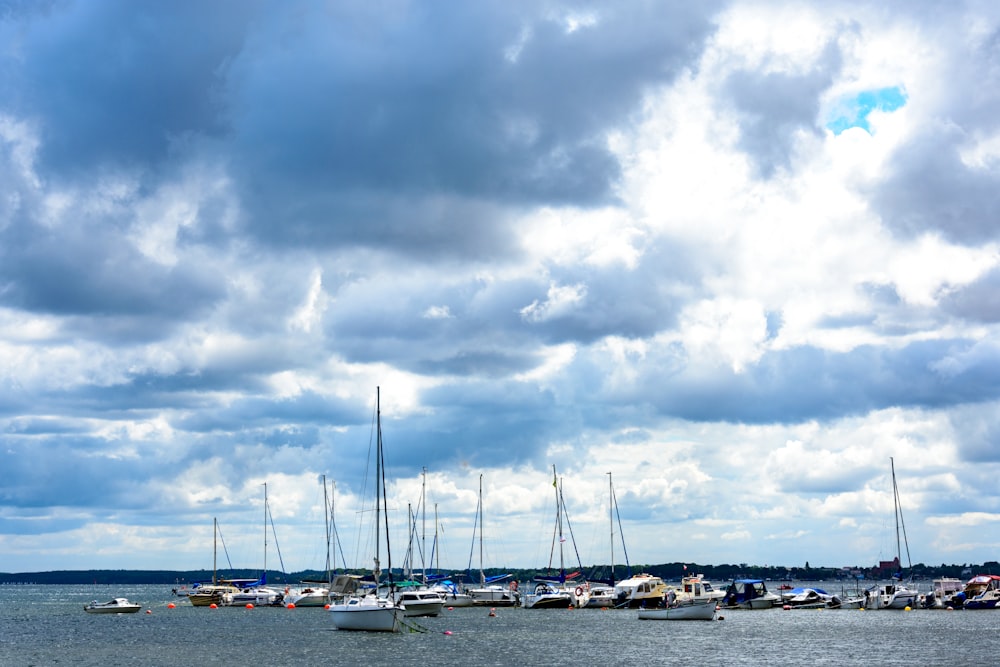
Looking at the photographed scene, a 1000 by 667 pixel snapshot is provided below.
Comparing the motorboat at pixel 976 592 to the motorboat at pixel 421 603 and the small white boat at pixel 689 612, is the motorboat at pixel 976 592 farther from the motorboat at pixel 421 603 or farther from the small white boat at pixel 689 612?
the motorboat at pixel 421 603

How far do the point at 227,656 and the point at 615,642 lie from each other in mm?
39341

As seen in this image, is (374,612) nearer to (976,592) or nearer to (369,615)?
(369,615)

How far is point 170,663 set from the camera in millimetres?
101438

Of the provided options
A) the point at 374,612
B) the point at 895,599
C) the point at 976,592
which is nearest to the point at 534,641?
the point at 374,612

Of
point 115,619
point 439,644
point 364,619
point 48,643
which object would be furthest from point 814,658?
point 115,619

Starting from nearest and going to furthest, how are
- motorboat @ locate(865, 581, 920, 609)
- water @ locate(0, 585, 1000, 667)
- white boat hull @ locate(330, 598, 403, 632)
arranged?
water @ locate(0, 585, 1000, 667) → white boat hull @ locate(330, 598, 403, 632) → motorboat @ locate(865, 581, 920, 609)

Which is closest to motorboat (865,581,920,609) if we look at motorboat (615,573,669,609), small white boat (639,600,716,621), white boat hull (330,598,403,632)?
motorboat (615,573,669,609)

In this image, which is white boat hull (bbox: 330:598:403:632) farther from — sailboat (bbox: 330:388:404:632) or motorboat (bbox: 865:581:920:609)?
motorboat (bbox: 865:581:920:609)

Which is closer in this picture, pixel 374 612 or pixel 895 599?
pixel 374 612

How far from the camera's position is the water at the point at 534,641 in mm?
101625

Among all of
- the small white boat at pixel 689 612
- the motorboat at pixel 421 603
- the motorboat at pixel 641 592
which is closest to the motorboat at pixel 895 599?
the motorboat at pixel 641 592

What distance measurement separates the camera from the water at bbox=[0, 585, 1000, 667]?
10162 centimetres

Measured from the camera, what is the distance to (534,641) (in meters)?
124

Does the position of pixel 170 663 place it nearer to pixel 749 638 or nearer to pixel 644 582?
pixel 749 638
